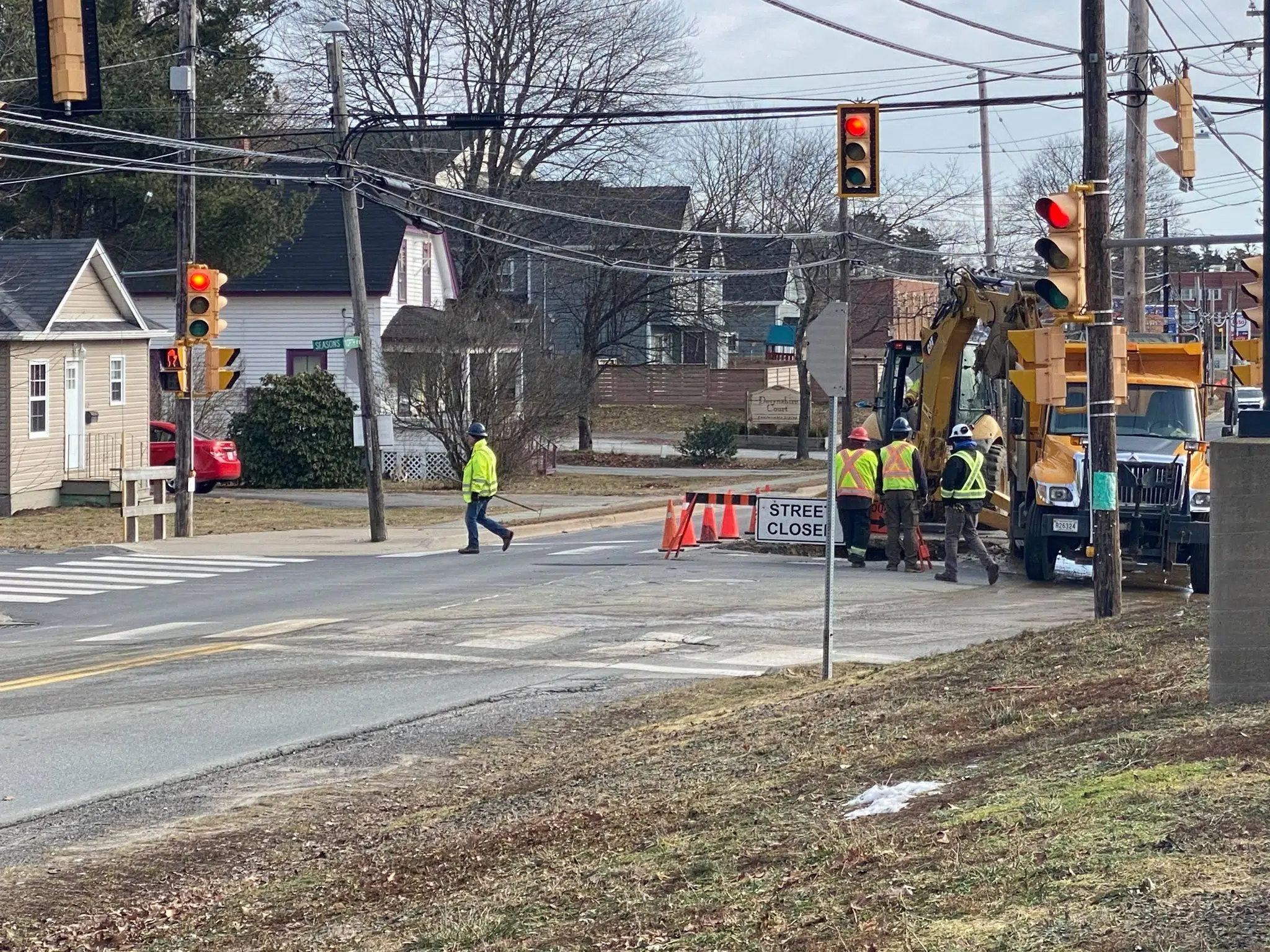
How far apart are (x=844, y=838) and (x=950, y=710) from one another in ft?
10.9

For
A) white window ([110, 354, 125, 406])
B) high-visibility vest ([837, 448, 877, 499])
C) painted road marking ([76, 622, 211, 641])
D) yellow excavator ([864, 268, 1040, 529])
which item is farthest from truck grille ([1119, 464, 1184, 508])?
white window ([110, 354, 125, 406])

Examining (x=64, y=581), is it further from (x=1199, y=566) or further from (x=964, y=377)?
(x=1199, y=566)

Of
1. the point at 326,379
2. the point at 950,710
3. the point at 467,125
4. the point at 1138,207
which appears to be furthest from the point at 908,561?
the point at 326,379

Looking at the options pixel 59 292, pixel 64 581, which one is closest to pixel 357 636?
pixel 64 581

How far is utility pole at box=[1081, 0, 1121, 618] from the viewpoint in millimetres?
14781

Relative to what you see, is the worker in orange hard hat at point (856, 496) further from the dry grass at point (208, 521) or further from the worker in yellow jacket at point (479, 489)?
the dry grass at point (208, 521)

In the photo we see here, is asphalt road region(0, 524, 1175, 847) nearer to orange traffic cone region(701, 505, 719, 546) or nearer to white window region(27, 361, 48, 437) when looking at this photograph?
orange traffic cone region(701, 505, 719, 546)

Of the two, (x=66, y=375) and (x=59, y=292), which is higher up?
(x=59, y=292)

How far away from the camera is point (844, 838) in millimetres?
6355

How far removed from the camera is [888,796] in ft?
23.5

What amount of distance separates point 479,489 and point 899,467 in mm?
6823

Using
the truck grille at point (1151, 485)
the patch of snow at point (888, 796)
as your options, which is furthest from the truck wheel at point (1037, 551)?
the patch of snow at point (888, 796)

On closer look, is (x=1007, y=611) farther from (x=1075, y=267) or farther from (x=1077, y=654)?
(x=1077, y=654)

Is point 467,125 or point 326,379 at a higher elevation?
point 467,125
